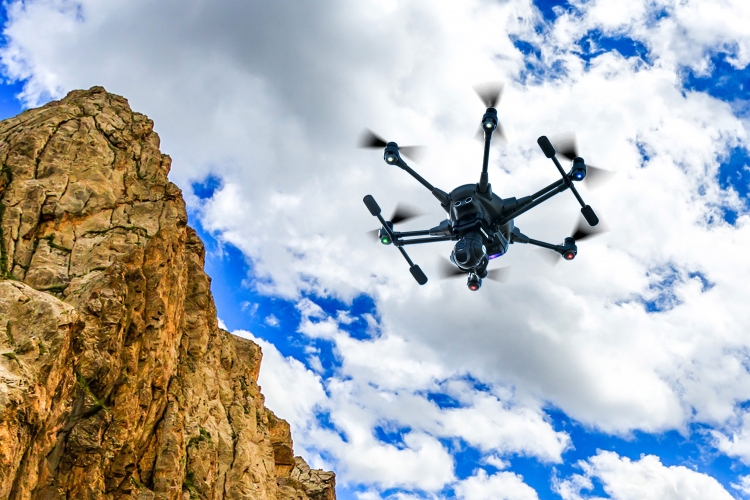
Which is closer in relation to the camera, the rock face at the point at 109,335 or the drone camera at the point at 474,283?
the rock face at the point at 109,335

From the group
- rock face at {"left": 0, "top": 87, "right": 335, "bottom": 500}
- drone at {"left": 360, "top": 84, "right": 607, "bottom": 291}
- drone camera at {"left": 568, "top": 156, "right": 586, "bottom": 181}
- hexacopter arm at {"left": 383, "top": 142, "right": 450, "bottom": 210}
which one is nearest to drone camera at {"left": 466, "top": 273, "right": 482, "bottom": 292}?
drone at {"left": 360, "top": 84, "right": 607, "bottom": 291}

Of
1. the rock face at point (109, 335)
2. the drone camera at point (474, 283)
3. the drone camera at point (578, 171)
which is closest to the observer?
the drone camera at point (578, 171)

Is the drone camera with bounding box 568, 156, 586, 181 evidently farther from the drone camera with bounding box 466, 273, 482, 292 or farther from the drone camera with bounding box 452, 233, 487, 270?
the drone camera with bounding box 466, 273, 482, 292

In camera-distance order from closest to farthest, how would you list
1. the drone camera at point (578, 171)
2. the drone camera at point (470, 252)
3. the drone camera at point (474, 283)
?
1. the drone camera at point (578, 171)
2. the drone camera at point (470, 252)
3. the drone camera at point (474, 283)

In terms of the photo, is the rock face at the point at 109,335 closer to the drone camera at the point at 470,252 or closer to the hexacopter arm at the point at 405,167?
the hexacopter arm at the point at 405,167

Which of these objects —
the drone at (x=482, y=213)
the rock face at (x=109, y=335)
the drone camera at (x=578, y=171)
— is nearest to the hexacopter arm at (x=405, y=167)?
the drone at (x=482, y=213)

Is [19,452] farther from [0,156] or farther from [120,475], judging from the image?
[0,156]

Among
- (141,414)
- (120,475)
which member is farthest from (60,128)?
(120,475)
